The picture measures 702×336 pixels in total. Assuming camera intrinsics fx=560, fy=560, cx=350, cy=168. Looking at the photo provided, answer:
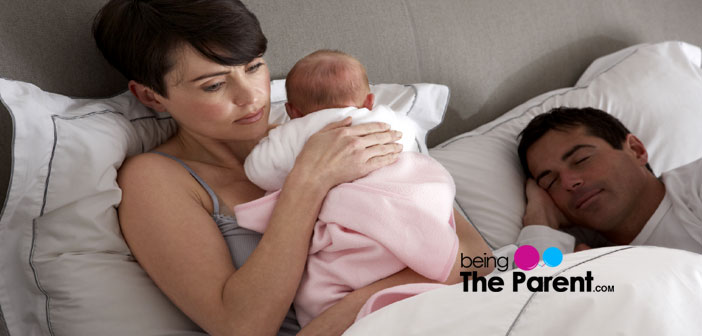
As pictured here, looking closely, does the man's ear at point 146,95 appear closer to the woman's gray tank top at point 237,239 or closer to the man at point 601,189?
the woman's gray tank top at point 237,239

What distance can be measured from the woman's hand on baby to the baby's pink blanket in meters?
0.03

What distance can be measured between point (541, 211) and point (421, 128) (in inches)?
17.1

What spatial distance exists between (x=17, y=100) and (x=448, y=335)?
0.93 m

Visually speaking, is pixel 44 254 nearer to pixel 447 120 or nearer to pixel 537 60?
pixel 447 120

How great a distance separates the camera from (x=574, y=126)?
174 cm

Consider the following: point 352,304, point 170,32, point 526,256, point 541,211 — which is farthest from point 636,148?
point 170,32

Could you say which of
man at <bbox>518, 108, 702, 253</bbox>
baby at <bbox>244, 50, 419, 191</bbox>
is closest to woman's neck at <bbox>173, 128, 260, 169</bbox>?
baby at <bbox>244, 50, 419, 191</bbox>

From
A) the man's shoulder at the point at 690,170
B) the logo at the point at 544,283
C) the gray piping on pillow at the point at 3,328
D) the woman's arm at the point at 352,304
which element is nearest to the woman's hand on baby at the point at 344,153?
the woman's arm at the point at 352,304

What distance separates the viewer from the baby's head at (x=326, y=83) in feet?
4.16

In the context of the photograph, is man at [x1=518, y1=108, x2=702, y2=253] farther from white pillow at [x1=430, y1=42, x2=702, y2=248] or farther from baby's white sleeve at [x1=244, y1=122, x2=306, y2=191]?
baby's white sleeve at [x1=244, y1=122, x2=306, y2=191]

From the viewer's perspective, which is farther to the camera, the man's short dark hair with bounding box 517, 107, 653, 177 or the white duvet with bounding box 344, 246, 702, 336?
the man's short dark hair with bounding box 517, 107, 653, 177

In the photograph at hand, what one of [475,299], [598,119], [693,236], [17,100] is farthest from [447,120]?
[17,100]

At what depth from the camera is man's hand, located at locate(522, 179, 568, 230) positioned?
164 cm

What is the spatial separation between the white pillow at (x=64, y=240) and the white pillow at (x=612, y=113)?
37.5 inches
